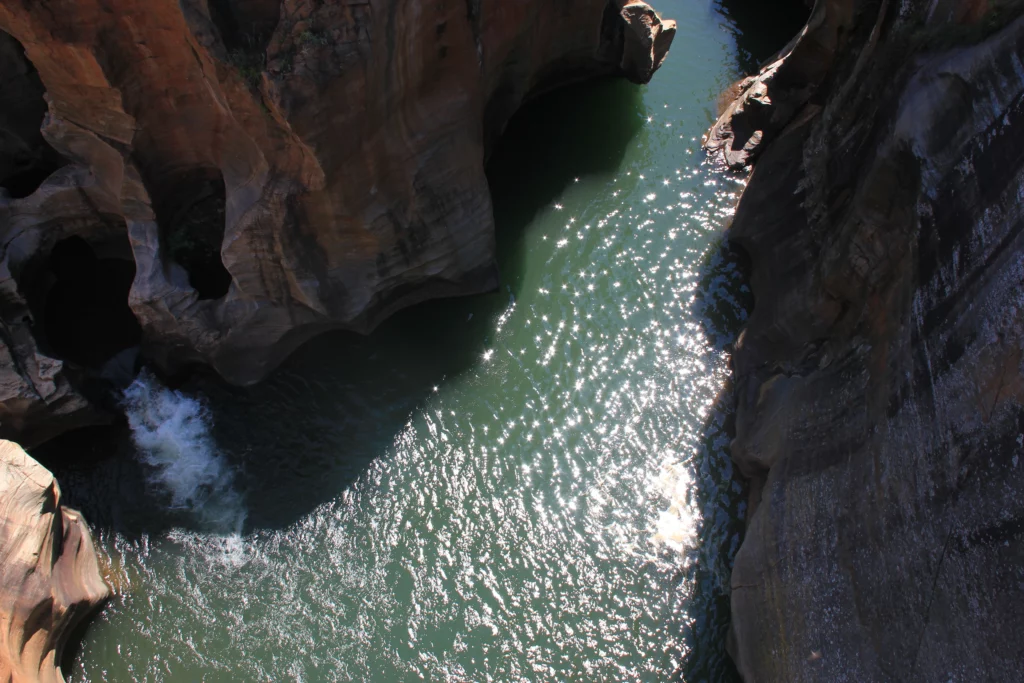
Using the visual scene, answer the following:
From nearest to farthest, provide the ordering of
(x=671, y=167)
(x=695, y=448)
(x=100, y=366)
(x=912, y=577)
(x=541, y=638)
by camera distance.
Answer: (x=912, y=577)
(x=541, y=638)
(x=695, y=448)
(x=100, y=366)
(x=671, y=167)

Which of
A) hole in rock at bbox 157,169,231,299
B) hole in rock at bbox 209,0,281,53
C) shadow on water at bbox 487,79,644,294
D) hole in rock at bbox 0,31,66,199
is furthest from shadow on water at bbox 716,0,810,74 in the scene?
hole in rock at bbox 0,31,66,199

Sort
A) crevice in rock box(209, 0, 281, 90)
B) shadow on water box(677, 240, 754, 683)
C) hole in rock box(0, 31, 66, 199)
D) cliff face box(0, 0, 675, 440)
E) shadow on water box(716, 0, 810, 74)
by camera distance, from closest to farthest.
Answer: shadow on water box(677, 240, 754, 683) → crevice in rock box(209, 0, 281, 90) → cliff face box(0, 0, 675, 440) → hole in rock box(0, 31, 66, 199) → shadow on water box(716, 0, 810, 74)

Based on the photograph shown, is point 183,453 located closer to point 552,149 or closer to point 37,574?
point 37,574

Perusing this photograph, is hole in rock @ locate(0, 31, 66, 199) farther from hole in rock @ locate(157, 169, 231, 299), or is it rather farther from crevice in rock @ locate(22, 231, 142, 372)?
hole in rock @ locate(157, 169, 231, 299)

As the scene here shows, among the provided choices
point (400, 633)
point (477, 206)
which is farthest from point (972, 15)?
point (400, 633)

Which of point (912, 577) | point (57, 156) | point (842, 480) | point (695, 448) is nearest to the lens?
point (912, 577)

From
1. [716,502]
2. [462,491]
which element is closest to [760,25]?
[716,502]

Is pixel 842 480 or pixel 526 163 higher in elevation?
pixel 842 480

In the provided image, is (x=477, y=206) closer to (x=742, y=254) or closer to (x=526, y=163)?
(x=526, y=163)
